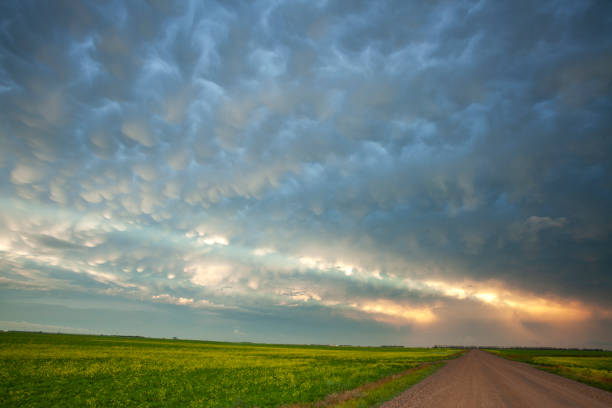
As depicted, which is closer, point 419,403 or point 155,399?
point 419,403

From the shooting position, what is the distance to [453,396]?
1955 centimetres

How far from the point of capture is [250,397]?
21375 millimetres

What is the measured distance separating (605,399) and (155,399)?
101 feet

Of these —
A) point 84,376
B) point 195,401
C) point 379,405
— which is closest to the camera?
point 379,405

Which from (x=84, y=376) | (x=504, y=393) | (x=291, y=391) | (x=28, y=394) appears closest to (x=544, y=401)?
(x=504, y=393)

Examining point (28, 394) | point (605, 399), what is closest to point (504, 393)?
point (605, 399)

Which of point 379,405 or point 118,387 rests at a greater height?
point 379,405

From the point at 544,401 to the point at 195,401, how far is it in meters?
21.6

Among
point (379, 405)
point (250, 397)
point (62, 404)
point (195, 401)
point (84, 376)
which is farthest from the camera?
point (84, 376)

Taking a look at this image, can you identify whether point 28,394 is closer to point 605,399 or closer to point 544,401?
point 544,401

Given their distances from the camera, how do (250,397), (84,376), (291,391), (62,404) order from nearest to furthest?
(62,404) → (250,397) → (291,391) → (84,376)

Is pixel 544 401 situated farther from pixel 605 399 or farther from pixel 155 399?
pixel 155 399

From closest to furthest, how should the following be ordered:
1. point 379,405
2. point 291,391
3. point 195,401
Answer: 1. point 379,405
2. point 195,401
3. point 291,391

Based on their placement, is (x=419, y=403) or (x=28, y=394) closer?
(x=419, y=403)
